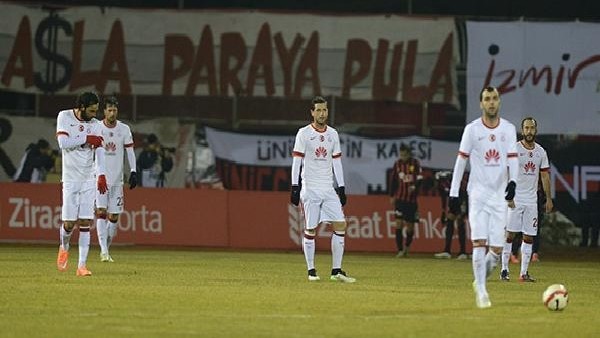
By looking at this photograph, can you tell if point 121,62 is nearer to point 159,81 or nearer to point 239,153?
point 159,81

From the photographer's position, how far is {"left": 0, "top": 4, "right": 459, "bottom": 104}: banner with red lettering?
34656 millimetres

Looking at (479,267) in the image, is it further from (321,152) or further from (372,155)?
(372,155)

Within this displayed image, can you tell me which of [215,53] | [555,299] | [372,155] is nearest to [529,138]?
[555,299]

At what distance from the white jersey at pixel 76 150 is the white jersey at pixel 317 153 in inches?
124

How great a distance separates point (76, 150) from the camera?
2102cm

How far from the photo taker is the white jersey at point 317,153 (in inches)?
822

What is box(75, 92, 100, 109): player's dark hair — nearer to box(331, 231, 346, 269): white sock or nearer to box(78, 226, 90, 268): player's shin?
box(78, 226, 90, 268): player's shin

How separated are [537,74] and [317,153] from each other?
14712 millimetres

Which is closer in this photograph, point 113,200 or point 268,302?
point 268,302

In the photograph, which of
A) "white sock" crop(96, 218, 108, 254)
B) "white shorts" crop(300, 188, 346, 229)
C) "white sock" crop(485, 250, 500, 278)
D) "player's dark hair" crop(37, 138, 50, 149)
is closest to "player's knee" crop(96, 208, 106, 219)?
"white sock" crop(96, 218, 108, 254)

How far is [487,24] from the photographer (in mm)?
34375

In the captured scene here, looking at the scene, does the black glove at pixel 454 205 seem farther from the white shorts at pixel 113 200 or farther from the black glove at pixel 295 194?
the white shorts at pixel 113 200

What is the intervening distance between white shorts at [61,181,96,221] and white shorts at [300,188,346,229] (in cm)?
329

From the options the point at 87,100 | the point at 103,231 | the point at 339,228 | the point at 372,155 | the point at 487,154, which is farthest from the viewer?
the point at 372,155
